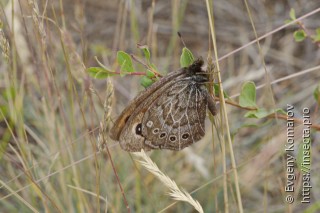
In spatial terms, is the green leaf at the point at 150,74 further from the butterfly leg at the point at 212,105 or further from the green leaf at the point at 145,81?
the butterfly leg at the point at 212,105

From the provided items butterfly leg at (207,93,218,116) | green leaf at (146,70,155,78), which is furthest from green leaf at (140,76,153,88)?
butterfly leg at (207,93,218,116)

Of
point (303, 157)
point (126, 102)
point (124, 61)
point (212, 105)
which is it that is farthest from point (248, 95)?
point (126, 102)

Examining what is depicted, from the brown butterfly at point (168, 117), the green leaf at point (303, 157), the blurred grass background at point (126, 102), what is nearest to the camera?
the green leaf at point (303, 157)

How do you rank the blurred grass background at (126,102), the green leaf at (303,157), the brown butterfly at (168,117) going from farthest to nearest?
1. the blurred grass background at (126,102)
2. the brown butterfly at (168,117)
3. the green leaf at (303,157)

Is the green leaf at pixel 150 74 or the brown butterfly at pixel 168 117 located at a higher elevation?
the green leaf at pixel 150 74

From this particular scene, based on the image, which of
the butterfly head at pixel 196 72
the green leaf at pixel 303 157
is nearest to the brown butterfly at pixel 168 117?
the butterfly head at pixel 196 72

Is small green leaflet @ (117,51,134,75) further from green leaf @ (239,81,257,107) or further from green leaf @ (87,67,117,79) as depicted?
green leaf @ (239,81,257,107)
